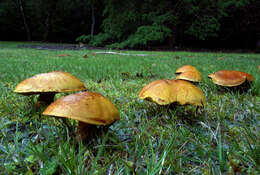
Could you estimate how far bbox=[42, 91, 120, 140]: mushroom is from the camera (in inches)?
33.3

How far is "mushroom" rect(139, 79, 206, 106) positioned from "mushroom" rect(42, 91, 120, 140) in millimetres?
380

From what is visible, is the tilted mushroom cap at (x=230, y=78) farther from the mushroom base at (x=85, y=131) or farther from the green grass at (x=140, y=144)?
the mushroom base at (x=85, y=131)

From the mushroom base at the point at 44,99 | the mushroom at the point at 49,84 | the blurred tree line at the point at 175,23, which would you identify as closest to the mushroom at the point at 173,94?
the mushroom at the point at 49,84

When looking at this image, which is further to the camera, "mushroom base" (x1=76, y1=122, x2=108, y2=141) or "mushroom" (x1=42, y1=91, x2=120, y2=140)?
"mushroom base" (x1=76, y1=122, x2=108, y2=141)

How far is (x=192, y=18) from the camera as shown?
55.2ft

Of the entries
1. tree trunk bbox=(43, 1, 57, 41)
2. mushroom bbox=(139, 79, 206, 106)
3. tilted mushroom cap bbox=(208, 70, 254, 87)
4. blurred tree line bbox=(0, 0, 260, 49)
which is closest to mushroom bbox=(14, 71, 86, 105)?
mushroom bbox=(139, 79, 206, 106)

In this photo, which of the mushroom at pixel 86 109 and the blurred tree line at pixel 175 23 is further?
the blurred tree line at pixel 175 23

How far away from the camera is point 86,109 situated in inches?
34.4

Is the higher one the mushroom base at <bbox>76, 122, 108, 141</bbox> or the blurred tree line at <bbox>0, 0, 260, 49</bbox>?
the blurred tree line at <bbox>0, 0, 260, 49</bbox>

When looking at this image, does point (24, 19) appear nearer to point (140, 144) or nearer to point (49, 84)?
point (49, 84)

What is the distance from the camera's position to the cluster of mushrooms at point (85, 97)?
87cm

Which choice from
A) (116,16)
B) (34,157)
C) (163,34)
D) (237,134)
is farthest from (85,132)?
(116,16)

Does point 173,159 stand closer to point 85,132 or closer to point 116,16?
point 85,132

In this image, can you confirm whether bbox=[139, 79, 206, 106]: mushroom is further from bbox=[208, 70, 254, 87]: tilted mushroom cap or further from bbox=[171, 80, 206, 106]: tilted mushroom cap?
bbox=[208, 70, 254, 87]: tilted mushroom cap
